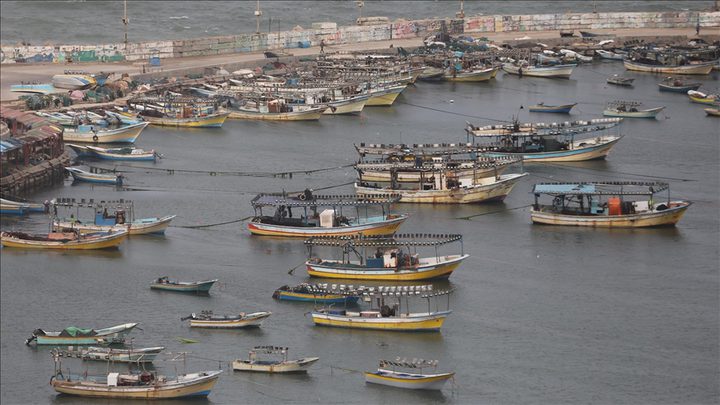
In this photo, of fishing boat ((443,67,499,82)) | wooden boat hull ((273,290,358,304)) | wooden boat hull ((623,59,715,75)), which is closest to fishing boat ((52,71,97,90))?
fishing boat ((443,67,499,82))

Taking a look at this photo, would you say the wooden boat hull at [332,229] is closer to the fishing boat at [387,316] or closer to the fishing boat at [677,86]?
the fishing boat at [387,316]

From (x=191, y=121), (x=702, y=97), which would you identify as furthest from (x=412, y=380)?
(x=702, y=97)

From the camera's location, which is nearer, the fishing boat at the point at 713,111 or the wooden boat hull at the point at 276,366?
the wooden boat hull at the point at 276,366

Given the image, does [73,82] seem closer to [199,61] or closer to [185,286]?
[199,61]

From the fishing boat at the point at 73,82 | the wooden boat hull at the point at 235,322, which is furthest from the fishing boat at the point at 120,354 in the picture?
the fishing boat at the point at 73,82

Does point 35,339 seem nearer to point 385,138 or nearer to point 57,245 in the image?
point 57,245
